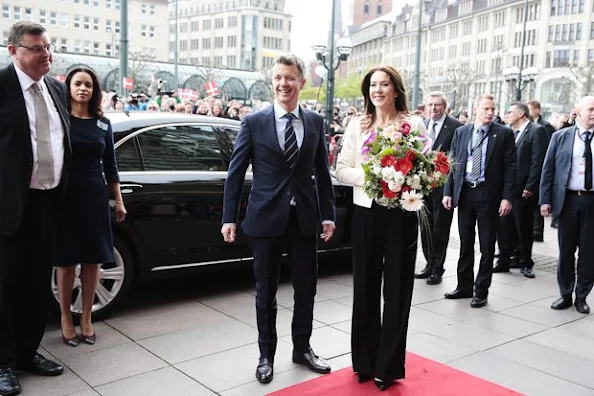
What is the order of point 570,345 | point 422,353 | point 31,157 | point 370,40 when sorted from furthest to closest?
1. point 370,40
2. point 570,345
3. point 422,353
4. point 31,157

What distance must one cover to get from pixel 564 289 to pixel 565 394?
235 cm

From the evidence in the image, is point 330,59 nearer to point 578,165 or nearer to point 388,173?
point 578,165

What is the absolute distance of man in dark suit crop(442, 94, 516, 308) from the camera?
626 cm

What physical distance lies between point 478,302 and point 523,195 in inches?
91.6

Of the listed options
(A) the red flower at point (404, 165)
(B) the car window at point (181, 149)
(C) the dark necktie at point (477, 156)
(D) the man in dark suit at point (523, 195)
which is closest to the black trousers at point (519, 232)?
(D) the man in dark suit at point (523, 195)

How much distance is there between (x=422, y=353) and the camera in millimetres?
4734

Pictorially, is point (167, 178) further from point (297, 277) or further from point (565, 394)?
point (565, 394)

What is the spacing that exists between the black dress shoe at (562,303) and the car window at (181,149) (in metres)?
3.53

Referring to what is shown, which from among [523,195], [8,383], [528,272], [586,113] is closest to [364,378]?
[8,383]

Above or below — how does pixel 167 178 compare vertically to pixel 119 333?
above

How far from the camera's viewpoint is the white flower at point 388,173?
11.9ft

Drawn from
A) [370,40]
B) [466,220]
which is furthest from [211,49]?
[466,220]

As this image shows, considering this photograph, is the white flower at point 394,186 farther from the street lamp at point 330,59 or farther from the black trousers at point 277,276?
the street lamp at point 330,59

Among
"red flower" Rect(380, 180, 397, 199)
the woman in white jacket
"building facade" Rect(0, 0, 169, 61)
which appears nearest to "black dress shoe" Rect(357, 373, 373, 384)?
the woman in white jacket
